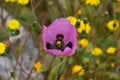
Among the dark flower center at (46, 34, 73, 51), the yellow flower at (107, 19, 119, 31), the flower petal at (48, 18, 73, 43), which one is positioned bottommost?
the dark flower center at (46, 34, 73, 51)

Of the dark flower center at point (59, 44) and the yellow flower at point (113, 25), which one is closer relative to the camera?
the dark flower center at point (59, 44)

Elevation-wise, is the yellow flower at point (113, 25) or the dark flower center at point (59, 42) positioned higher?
the yellow flower at point (113, 25)

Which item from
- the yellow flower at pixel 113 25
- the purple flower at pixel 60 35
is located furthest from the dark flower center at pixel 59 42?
the yellow flower at pixel 113 25

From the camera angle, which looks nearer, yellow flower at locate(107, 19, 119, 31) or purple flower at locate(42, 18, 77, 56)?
purple flower at locate(42, 18, 77, 56)

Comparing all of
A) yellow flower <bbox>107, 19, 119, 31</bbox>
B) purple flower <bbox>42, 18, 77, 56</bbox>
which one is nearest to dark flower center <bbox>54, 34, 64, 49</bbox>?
purple flower <bbox>42, 18, 77, 56</bbox>

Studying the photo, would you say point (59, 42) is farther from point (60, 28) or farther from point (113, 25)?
point (113, 25)

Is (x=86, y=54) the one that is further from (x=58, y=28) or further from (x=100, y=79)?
(x=58, y=28)

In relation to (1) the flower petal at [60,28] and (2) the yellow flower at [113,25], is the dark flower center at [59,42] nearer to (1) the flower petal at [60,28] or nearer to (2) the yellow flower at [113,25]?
(1) the flower petal at [60,28]

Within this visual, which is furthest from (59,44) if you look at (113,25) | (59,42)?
(113,25)

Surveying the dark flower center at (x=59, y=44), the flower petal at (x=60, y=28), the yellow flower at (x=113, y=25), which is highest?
the yellow flower at (x=113, y=25)

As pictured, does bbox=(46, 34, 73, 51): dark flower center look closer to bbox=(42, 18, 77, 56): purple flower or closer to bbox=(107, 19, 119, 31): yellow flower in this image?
bbox=(42, 18, 77, 56): purple flower
